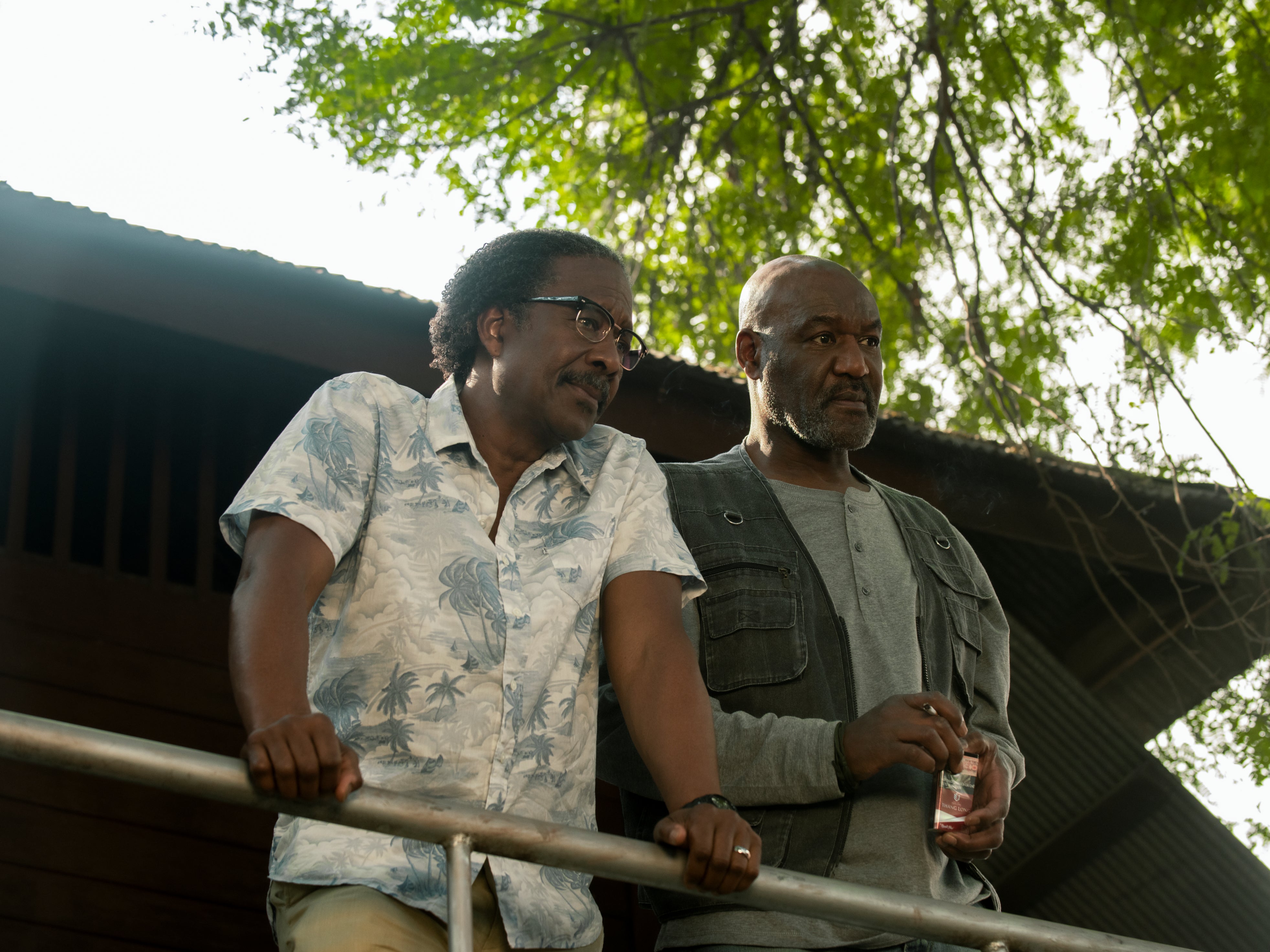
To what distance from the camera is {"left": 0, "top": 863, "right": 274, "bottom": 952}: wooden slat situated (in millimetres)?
4633

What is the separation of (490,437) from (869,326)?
1.16 metres

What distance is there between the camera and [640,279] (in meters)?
8.42

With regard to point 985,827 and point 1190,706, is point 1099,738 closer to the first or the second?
point 1190,706

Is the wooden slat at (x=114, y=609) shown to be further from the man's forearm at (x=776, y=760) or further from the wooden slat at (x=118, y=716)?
the man's forearm at (x=776, y=760)

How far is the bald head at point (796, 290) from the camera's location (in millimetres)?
3119

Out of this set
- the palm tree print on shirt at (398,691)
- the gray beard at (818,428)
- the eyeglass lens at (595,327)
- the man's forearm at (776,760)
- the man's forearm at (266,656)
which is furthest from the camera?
the gray beard at (818,428)

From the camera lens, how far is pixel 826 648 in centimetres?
262

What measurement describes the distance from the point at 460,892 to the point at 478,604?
59 cm

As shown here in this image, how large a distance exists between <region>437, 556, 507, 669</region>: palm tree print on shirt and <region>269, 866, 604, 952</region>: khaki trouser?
0.34 m

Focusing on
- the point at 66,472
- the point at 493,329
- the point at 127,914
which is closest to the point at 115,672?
the point at 66,472

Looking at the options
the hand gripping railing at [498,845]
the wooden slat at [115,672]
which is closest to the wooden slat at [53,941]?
the wooden slat at [115,672]

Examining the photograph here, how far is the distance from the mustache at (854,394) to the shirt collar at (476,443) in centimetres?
72

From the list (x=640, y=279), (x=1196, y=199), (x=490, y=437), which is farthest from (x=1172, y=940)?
(x=490, y=437)

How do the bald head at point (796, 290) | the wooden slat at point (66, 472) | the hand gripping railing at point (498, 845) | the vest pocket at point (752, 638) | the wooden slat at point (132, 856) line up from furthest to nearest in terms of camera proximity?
the wooden slat at point (66, 472), the wooden slat at point (132, 856), the bald head at point (796, 290), the vest pocket at point (752, 638), the hand gripping railing at point (498, 845)
